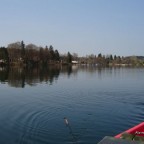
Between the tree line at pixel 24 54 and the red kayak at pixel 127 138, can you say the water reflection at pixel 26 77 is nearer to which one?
the red kayak at pixel 127 138

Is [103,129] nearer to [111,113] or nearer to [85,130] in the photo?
[85,130]

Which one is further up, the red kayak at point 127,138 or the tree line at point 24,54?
the tree line at point 24,54

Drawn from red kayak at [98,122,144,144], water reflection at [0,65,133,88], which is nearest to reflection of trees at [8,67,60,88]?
water reflection at [0,65,133,88]

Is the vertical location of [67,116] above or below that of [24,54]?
below

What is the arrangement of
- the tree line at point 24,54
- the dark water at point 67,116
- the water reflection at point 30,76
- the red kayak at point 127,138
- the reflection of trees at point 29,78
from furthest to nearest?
the tree line at point 24,54 < the water reflection at point 30,76 < the reflection of trees at point 29,78 < the dark water at point 67,116 < the red kayak at point 127,138

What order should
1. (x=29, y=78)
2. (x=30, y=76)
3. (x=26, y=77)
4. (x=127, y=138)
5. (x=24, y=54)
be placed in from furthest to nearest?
(x=24, y=54), (x=30, y=76), (x=26, y=77), (x=29, y=78), (x=127, y=138)

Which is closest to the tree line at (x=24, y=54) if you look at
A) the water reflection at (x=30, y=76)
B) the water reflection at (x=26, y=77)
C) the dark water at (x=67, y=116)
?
the water reflection at (x=30, y=76)

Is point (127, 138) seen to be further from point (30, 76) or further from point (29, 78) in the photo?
point (30, 76)

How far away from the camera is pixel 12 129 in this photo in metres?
18.5

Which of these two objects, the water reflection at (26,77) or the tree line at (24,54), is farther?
the tree line at (24,54)

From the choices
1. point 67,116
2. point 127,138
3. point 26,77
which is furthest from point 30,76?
point 127,138

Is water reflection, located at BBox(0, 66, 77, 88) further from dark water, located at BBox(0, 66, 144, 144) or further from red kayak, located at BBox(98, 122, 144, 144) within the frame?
red kayak, located at BBox(98, 122, 144, 144)

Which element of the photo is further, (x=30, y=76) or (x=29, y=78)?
(x=30, y=76)

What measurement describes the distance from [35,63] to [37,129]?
146126mm
